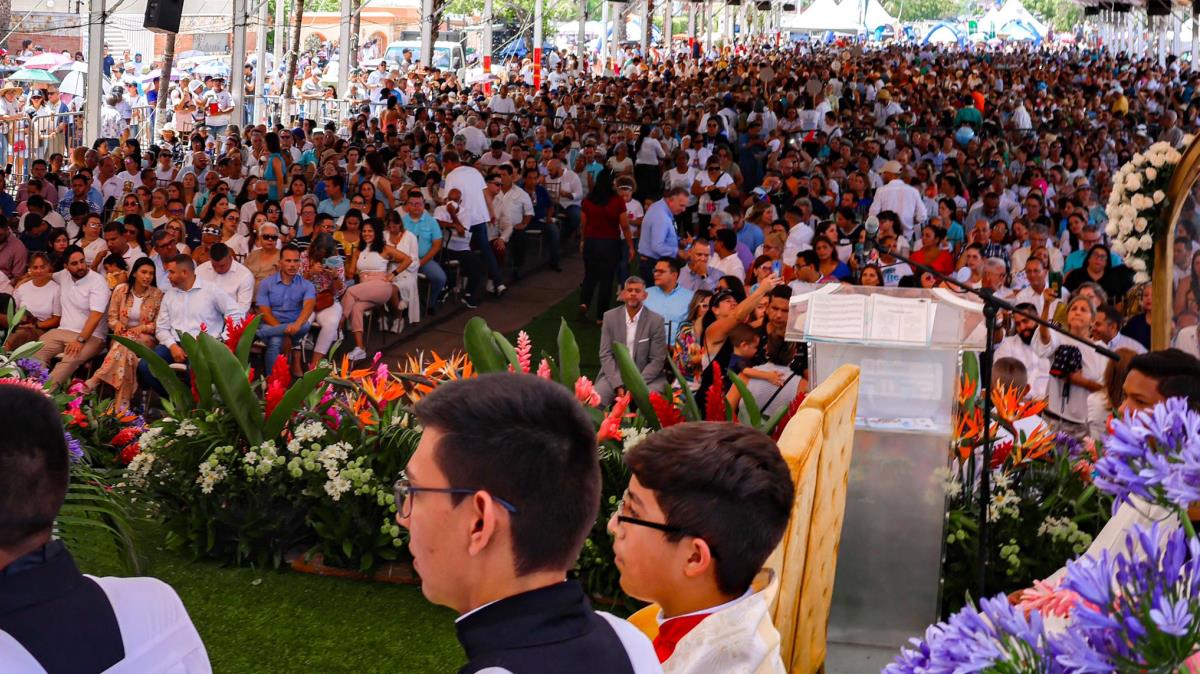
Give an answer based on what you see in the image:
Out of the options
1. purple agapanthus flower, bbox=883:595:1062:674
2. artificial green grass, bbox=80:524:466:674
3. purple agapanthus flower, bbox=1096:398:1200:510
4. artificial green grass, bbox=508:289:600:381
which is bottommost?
artificial green grass, bbox=80:524:466:674

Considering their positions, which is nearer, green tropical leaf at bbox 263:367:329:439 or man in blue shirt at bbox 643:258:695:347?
green tropical leaf at bbox 263:367:329:439

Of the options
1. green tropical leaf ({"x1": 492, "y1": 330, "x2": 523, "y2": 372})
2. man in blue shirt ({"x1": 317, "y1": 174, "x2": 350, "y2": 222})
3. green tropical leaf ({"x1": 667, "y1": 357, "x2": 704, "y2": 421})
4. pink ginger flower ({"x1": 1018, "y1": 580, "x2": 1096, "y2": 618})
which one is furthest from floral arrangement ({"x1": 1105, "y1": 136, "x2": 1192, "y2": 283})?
man in blue shirt ({"x1": 317, "y1": 174, "x2": 350, "y2": 222})

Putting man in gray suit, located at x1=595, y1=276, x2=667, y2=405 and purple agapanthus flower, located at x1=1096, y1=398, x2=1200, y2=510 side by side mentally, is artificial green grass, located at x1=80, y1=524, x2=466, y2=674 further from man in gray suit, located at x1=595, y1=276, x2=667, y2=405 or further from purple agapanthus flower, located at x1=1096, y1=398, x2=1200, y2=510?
purple agapanthus flower, located at x1=1096, y1=398, x2=1200, y2=510

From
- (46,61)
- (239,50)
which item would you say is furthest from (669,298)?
(46,61)

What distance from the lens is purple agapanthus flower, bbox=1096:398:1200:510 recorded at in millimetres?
1543

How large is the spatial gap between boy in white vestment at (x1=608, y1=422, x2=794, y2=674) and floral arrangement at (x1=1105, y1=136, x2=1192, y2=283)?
431 cm

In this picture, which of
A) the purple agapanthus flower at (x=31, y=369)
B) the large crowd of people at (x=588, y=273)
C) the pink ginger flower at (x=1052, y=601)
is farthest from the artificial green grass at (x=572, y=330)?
the pink ginger flower at (x=1052, y=601)

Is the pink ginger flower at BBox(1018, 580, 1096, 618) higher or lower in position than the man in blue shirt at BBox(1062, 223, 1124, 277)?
higher

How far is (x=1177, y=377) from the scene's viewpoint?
383 centimetres

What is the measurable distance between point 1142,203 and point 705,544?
4.48 meters

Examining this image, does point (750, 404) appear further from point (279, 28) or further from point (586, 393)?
point (279, 28)

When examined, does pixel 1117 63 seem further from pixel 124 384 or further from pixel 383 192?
pixel 124 384

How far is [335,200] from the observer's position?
14047 millimetres

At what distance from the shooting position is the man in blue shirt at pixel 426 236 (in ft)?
A: 42.6
